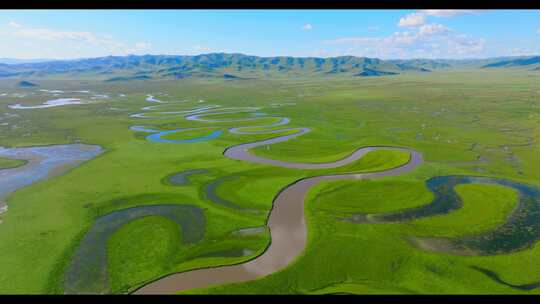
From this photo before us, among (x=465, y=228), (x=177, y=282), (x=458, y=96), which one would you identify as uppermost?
(x=458, y=96)

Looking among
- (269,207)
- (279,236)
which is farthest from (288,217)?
(279,236)

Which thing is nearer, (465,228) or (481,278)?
(481,278)

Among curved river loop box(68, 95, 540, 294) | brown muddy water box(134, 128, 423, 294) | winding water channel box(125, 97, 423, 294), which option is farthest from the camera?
curved river loop box(68, 95, 540, 294)

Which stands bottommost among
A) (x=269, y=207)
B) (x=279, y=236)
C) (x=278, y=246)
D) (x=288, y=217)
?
(x=278, y=246)

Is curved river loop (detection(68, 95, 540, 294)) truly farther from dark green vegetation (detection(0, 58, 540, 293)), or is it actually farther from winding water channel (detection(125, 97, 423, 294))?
dark green vegetation (detection(0, 58, 540, 293))

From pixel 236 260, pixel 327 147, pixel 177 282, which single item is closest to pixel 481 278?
pixel 236 260

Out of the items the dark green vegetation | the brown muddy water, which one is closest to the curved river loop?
the brown muddy water

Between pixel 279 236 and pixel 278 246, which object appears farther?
pixel 279 236

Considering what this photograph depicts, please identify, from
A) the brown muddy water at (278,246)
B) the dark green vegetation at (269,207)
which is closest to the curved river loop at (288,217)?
the brown muddy water at (278,246)

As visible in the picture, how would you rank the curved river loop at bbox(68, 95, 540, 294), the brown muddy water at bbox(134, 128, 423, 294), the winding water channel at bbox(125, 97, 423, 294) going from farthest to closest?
the curved river loop at bbox(68, 95, 540, 294) < the winding water channel at bbox(125, 97, 423, 294) < the brown muddy water at bbox(134, 128, 423, 294)

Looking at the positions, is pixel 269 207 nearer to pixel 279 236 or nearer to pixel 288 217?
pixel 288 217
